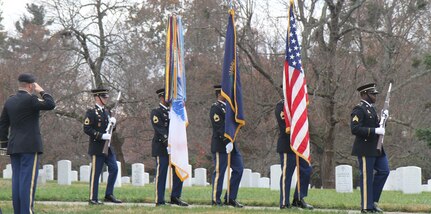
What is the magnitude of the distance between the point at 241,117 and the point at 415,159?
82.9 ft

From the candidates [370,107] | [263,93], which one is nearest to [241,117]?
[370,107]

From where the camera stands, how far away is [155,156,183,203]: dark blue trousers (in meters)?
13.5

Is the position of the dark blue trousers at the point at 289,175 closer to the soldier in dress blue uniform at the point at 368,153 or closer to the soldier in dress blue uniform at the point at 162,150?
the soldier in dress blue uniform at the point at 368,153

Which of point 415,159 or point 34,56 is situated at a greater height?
point 34,56

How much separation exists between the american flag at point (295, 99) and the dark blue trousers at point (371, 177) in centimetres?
107

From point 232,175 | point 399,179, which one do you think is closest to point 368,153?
point 232,175

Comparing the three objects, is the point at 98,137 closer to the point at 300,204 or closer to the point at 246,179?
the point at 300,204

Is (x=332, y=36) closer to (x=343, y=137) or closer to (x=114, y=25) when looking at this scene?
(x=343, y=137)

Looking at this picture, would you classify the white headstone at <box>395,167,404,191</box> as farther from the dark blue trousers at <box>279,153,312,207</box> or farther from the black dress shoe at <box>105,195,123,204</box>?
the black dress shoe at <box>105,195,123,204</box>

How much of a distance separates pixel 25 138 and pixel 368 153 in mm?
5031

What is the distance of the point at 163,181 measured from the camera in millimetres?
13656

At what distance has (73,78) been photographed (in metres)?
35.4

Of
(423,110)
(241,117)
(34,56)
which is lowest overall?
(241,117)

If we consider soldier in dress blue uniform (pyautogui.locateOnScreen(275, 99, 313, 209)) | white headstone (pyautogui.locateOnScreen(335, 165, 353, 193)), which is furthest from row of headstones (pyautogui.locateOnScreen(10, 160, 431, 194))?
soldier in dress blue uniform (pyautogui.locateOnScreen(275, 99, 313, 209))
